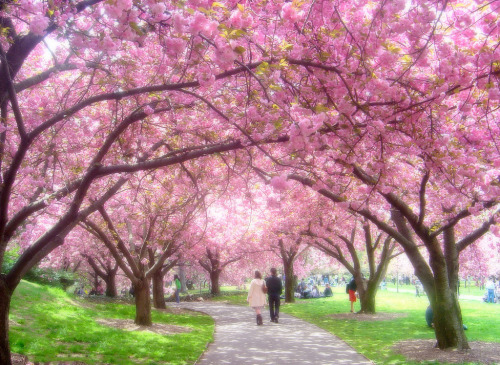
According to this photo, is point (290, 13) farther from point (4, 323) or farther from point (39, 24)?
point (4, 323)

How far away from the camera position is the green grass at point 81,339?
23.1ft

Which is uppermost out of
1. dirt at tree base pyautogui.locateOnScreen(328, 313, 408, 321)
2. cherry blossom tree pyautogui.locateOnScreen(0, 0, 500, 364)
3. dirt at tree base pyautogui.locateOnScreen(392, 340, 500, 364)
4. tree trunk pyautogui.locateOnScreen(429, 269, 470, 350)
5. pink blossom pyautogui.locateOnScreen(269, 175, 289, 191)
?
cherry blossom tree pyautogui.locateOnScreen(0, 0, 500, 364)

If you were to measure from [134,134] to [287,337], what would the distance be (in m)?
5.59

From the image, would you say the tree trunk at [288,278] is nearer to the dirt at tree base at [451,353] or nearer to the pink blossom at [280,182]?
the dirt at tree base at [451,353]

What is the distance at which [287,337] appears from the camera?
9.53 metres

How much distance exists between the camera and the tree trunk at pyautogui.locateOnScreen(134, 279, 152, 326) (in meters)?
11.5

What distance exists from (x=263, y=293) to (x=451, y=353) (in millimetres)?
5589

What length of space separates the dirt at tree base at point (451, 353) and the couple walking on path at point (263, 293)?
13.6ft

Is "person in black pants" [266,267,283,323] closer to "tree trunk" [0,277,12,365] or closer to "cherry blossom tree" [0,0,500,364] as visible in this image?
"cherry blossom tree" [0,0,500,364]

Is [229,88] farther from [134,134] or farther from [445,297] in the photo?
[445,297]

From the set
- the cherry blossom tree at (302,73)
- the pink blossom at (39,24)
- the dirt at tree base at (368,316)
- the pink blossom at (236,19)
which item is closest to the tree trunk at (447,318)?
the cherry blossom tree at (302,73)

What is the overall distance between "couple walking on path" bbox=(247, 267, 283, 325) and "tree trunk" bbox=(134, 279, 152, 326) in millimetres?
2813

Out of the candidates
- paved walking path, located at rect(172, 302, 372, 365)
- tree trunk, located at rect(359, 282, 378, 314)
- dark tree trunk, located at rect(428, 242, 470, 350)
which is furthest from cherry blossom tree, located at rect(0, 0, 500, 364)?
tree trunk, located at rect(359, 282, 378, 314)

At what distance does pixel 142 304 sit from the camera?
1157 cm
